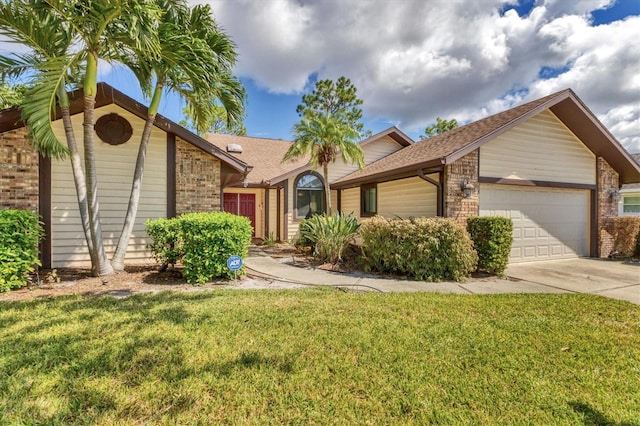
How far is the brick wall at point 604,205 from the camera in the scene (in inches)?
425

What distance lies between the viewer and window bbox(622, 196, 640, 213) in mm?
20562

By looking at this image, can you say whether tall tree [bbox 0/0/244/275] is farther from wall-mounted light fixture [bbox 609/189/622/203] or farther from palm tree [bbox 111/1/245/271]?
wall-mounted light fixture [bbox 609/189/622/203]

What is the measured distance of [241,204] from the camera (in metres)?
15.0

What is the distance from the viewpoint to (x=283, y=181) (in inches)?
536

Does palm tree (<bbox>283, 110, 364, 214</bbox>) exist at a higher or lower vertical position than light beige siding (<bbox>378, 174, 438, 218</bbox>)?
higher

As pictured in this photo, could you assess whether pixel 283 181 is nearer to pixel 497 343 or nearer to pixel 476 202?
pixel 476 202

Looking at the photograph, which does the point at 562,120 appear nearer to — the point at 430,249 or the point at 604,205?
the point at 604,205

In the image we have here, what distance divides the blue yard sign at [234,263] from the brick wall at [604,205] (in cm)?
1269

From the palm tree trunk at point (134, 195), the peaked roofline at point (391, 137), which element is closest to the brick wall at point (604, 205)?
the peaked roofline at point (391, 137)

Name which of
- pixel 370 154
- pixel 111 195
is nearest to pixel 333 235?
pixel 111 195

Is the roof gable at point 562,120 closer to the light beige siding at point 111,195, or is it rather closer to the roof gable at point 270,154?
the roof gable at point 270,154

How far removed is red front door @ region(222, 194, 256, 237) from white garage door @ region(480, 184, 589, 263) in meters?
10.4

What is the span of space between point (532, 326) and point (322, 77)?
25.2 meters

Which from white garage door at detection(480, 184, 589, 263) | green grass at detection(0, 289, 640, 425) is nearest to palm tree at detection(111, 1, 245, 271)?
green grass at detection(0, 289, 640, 425)
